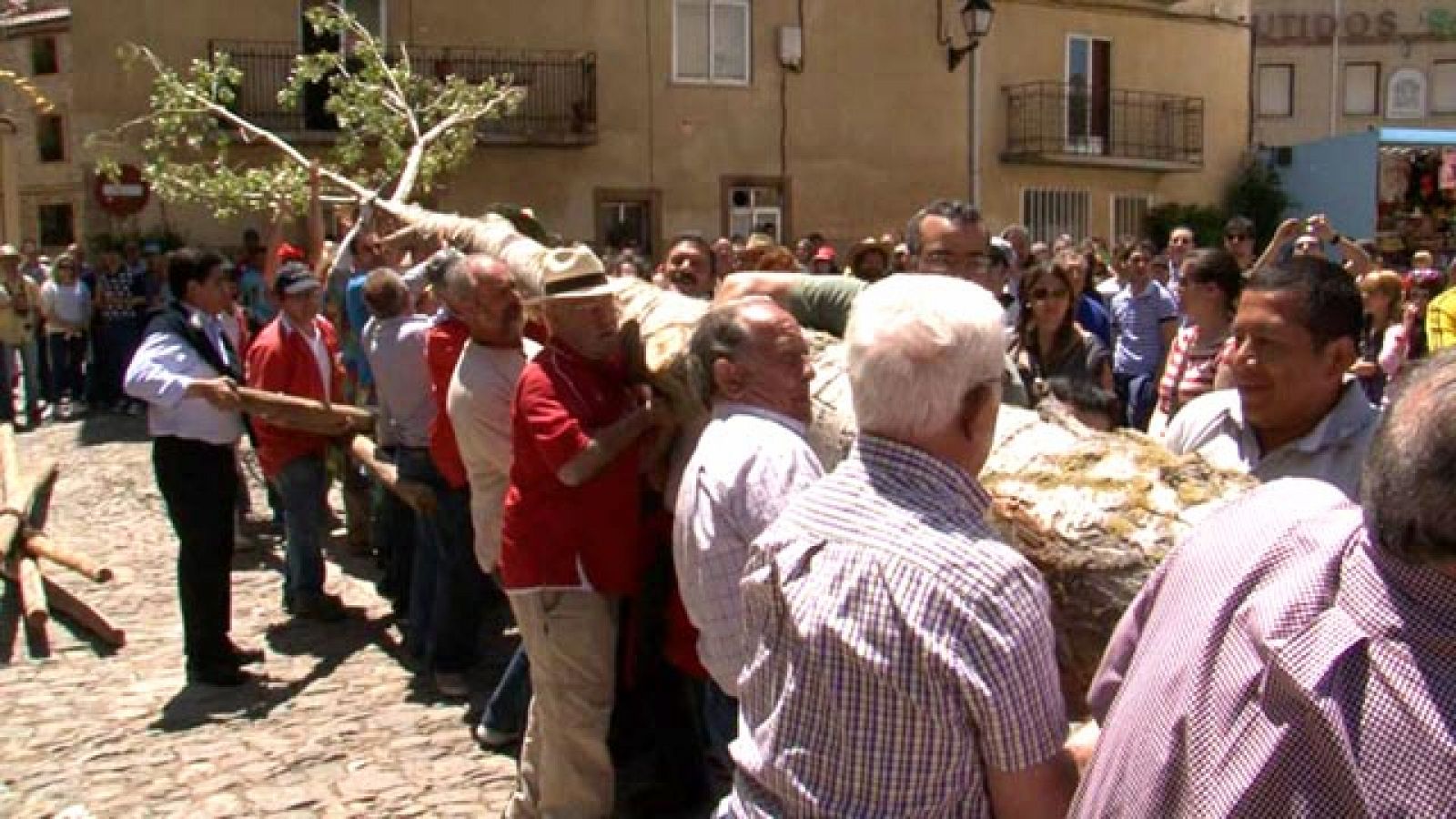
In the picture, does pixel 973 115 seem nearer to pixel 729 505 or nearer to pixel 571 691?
pixel 571 691

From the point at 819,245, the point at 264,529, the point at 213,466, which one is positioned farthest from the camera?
the point at 819,245

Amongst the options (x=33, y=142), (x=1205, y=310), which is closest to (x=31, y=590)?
(x=1205, y=310)

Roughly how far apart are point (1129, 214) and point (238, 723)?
2453 centimetres

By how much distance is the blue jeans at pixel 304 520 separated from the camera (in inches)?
291

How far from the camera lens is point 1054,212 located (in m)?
26.5

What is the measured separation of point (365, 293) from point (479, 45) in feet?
51.5

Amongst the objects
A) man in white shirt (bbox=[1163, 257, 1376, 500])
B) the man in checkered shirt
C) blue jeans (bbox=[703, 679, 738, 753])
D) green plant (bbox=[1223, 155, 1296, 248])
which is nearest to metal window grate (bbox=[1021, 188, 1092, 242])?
green plant (bbox=[1223, 155, 1296, 248])

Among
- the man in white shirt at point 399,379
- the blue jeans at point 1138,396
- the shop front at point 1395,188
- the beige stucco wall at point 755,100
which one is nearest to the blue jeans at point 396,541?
the man in white shirt at point 399,379

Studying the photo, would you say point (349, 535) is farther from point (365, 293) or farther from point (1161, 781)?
point (1161, 781)

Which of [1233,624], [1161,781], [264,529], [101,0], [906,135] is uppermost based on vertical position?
[101,0]

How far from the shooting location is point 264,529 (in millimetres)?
9953

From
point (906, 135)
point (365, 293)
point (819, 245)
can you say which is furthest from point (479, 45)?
point (365, 293)

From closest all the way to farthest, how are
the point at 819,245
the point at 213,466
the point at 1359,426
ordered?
the point at 1359,426
the point at 213,466
the point at 819,245

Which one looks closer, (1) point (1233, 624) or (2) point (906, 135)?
(1) point (1233, 624)
